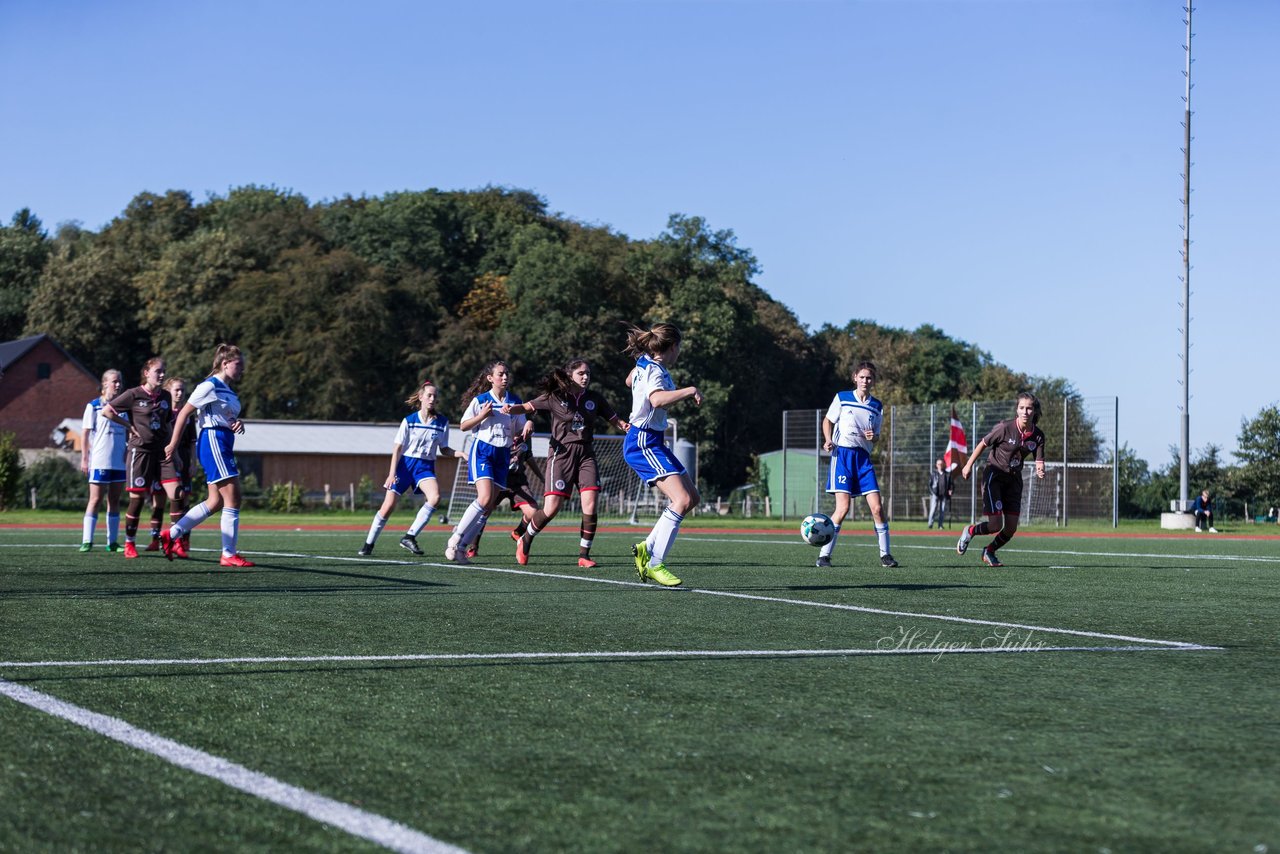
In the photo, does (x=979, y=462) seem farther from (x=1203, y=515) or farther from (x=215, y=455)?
(x=215, y=455)

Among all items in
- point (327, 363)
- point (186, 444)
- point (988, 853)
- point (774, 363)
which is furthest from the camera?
point (774, 363)

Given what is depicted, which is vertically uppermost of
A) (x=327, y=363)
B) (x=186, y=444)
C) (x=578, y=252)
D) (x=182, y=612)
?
(x=578, y=252)

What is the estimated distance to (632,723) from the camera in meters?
4.59

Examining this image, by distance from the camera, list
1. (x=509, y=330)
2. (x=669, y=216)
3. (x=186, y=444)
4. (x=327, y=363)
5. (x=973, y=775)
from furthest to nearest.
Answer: (x=669, y=216) < (x=509, y=330) < (x=327, y=363) < (x=186, y=444) < (x=973, y=775)

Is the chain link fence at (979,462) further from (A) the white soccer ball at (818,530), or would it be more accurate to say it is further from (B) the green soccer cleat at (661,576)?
(B) the green soccer cleat at (661,576)

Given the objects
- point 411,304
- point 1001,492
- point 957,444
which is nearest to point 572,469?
point 1001,492

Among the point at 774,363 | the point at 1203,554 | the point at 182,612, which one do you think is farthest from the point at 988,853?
the point at 774,363

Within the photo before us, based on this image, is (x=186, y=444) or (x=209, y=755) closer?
(x=209, y=755)

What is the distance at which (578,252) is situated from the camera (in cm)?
7188

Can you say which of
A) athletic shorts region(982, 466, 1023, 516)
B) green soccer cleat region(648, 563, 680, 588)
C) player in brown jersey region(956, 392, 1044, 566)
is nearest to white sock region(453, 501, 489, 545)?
green soccer cleat region(648, 563, 680, 588)

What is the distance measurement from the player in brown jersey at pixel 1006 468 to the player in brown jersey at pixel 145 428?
27.0ft

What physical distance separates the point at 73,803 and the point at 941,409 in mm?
37869

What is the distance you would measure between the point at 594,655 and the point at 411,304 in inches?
2441

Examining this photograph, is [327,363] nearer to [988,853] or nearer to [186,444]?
[186,444]
